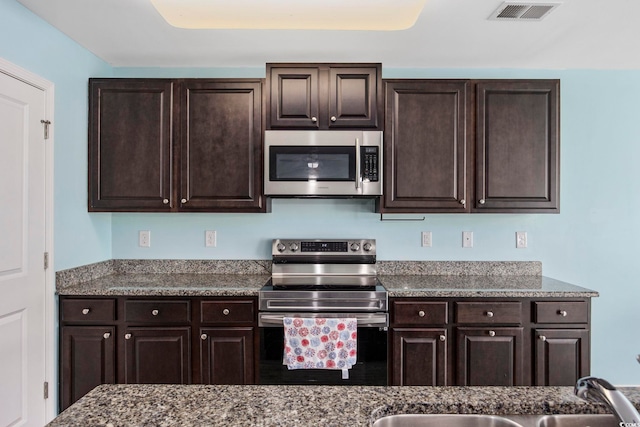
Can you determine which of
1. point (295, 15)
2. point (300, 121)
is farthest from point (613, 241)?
point (295, 15)

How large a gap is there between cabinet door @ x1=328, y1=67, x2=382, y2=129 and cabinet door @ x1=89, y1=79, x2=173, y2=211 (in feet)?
3.59

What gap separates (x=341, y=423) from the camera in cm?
81

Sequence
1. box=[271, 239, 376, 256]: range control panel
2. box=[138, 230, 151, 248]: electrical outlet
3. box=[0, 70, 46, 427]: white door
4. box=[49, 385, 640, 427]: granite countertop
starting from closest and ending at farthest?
box=[49, 385, 640, 427]: granite countertop
box=[0, 70, 46, 427]: white door
box=[271, 239, 376, 256]: range control panel
box=[138, 230, 151, 248]: electrical outlet

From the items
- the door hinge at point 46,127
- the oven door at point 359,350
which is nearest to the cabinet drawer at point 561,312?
the oven door at point 359,350

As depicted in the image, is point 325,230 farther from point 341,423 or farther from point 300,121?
point 341,423

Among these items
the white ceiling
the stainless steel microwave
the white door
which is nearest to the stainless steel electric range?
the stainless steel microwave

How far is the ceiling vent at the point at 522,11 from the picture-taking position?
2002mm

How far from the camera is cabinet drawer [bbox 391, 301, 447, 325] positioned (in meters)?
2.35

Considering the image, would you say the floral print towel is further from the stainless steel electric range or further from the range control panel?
the range control panel

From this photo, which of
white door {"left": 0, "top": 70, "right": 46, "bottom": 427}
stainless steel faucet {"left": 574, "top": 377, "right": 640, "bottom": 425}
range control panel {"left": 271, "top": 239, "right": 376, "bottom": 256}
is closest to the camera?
stainless steel faucet {"left": 574, "top": 377, "right": 640, "bottom": 425}

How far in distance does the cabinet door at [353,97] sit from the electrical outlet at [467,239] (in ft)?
3.51

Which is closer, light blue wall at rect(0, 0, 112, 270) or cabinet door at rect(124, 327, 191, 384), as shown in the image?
→ light blue wall at rect(0, 0, 112, 270)

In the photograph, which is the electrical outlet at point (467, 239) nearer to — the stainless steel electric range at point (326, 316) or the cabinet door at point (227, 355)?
the stainless steel electric range at point (326, 316)

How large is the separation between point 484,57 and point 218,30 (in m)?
1.76
